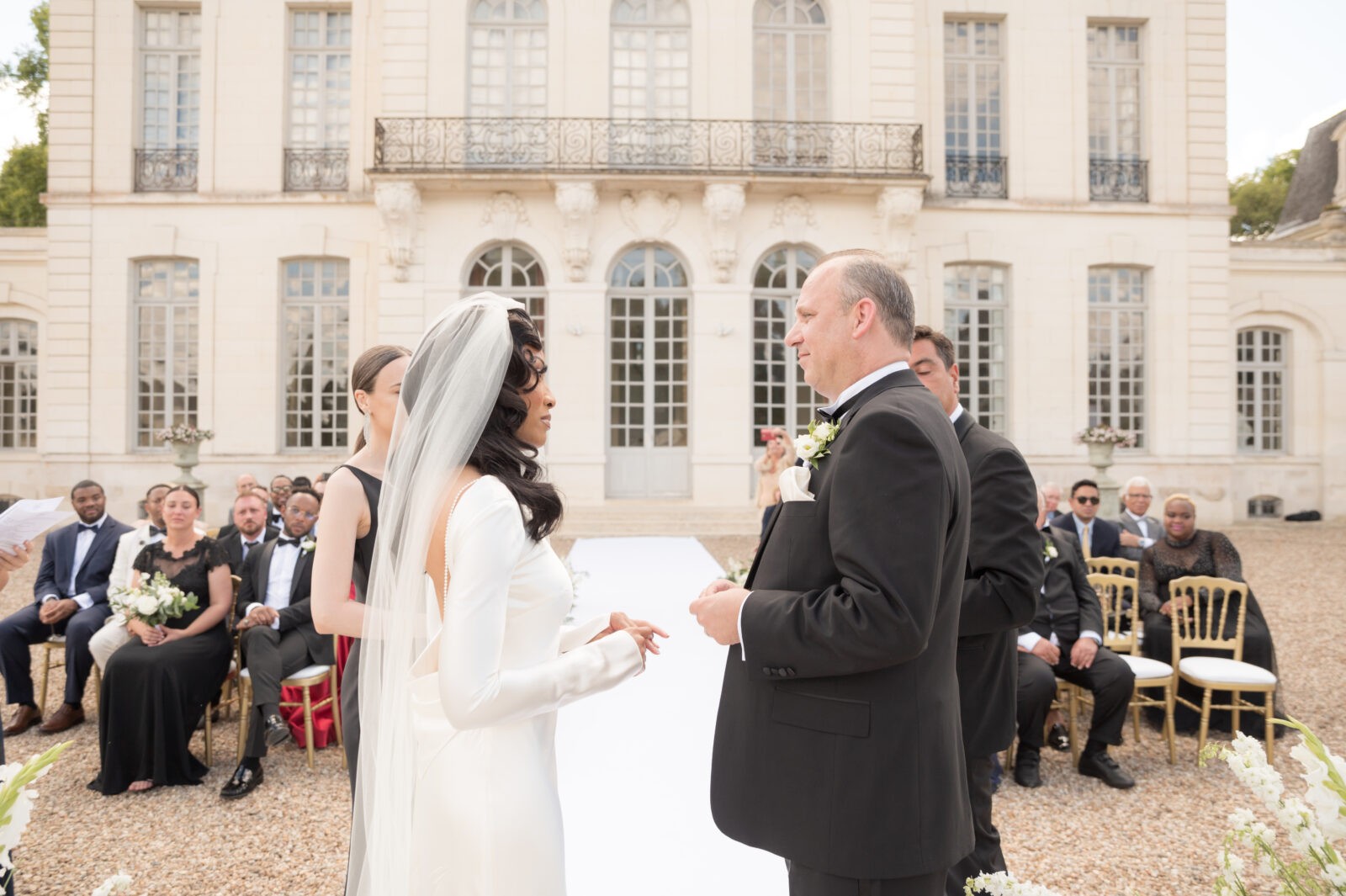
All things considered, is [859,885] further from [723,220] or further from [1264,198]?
[1264,198]

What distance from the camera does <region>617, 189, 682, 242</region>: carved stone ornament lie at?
1330 centimetres

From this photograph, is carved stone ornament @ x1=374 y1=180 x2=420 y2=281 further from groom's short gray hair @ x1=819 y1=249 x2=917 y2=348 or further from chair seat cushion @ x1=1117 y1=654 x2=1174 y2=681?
groom's short gray hair @ x1=819 y1=249 x2=917 y2=348

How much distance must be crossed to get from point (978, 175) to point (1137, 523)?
9.18 meters

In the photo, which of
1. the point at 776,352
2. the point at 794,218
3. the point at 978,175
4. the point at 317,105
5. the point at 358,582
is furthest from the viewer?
the point at 978,175

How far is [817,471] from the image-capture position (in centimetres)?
169

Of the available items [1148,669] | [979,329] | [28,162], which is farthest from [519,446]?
[28,162]

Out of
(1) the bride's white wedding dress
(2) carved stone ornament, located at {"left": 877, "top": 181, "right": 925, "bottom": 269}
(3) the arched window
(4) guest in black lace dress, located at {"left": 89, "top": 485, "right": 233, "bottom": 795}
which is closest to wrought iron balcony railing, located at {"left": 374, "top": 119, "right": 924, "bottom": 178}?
(2) carved stone ornament, located at {"left": 877, "top": 181, "right": 925, "bottom": 269}

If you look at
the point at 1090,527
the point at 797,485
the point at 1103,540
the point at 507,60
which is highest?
the point at 507,60

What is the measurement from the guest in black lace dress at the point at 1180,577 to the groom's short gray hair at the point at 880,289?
4153 mm

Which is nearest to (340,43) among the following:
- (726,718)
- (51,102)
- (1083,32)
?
(51,102)

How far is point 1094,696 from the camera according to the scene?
4.25 meters

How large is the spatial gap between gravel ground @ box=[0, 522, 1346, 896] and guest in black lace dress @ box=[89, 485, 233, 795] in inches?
4.9

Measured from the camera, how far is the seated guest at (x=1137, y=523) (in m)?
6.86

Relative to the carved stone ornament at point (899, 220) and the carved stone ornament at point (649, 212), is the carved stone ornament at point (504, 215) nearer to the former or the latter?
the carved stone ornament at point (649, 212)
